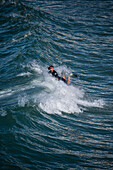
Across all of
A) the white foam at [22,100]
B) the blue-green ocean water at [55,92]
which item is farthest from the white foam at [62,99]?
the white foam at [22,100]

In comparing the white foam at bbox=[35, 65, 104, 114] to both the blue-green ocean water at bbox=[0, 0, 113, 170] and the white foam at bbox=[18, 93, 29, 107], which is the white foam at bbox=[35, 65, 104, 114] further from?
the white foam at bbox=[18, 93, 29, 107]

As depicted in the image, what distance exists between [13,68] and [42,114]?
518cm

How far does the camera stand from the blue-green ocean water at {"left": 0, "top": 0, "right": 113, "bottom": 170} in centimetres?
651

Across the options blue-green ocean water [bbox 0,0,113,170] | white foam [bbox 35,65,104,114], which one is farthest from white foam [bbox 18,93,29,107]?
white foam [bbox 35,65,104,114]

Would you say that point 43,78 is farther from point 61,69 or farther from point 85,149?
point 85,149

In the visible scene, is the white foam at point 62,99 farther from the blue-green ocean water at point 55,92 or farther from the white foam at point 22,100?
the white foam at point 22,100

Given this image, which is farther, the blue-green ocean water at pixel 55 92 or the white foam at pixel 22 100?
the white foam at pixel 22 100

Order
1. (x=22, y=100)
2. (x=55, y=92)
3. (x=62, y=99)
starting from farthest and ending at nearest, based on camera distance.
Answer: (x=55, y=92), (x=62, y=99), (x=22, y=100)

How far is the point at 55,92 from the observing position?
975 centimetres

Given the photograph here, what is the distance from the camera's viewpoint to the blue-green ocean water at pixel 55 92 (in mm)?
6508

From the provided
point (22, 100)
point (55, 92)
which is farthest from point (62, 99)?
point (22, 100)

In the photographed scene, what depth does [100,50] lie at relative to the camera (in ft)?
48.9

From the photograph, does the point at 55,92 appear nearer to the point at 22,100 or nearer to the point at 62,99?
the point at 62,99

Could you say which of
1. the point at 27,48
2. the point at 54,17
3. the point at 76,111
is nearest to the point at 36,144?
the point at 76,111
